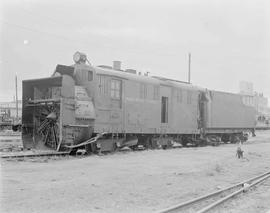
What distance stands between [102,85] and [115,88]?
3.20ft

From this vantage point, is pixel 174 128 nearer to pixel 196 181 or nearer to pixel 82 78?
pixel 82 78

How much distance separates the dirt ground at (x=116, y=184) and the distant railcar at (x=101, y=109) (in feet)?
5.11

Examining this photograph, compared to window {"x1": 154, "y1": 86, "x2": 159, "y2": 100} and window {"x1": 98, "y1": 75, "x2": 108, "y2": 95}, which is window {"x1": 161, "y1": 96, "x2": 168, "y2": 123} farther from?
window {"x1": 98, "y1": 75, "x2": 108, "y2": 95}

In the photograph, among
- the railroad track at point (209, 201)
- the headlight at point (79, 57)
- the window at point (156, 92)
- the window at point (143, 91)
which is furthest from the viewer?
the window at point (156, 92)

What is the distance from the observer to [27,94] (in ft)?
60.2

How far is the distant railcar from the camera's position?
55.7ft

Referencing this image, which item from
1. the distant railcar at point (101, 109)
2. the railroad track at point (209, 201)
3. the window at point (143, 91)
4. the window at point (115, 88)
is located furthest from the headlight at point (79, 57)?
the railroad track at point (209, 201)

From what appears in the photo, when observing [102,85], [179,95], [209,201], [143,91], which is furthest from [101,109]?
[209,201]

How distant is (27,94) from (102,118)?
3374 millimetres

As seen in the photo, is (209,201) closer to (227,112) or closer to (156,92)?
(156,92)

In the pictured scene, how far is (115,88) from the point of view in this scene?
18.9 metres

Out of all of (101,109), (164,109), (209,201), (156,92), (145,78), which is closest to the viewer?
(209,201)

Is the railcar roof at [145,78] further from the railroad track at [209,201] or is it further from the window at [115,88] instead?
the railroad track at [209,201]

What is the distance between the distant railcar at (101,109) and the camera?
17.0 m
